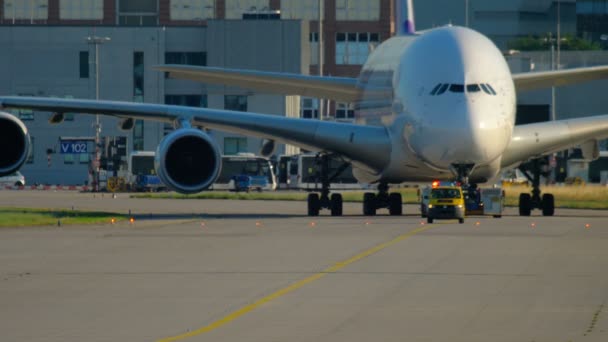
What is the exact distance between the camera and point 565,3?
565ft

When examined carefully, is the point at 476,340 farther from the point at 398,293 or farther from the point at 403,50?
the point at 403,50

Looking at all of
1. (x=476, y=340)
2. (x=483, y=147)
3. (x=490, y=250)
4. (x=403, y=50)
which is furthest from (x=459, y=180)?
(x=476, y=340)

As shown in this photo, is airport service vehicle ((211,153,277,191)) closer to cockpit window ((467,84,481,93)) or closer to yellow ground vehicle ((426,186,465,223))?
yellow ground vehicle ((426,186,465,223))

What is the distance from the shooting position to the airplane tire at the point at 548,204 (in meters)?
41.0

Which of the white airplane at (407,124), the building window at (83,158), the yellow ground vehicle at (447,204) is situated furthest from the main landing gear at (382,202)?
the building window at (83,158)

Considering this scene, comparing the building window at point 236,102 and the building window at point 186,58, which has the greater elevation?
the building window at point 186,58

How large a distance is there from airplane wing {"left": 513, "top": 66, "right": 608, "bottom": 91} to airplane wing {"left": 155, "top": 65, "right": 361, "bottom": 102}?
16.6 ft

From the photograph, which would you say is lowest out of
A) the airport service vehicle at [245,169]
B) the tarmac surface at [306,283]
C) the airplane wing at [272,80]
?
the airport service vehicle at [245,169]

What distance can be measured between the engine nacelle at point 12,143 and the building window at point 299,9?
75.7 m

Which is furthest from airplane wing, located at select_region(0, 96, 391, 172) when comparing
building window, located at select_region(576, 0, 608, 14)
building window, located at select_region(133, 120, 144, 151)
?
building window, located at select_region(576, 0, 608, 14)

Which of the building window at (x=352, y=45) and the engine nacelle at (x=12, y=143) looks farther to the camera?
the building window at (x=352, y=45)

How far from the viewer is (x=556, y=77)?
128 ft

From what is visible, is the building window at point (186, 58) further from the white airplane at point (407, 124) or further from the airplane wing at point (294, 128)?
the airplane wing at point (294, 128)

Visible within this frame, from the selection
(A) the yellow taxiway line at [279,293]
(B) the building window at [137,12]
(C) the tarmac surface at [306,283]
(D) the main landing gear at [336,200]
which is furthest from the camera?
(B) the building window at [137,12]
